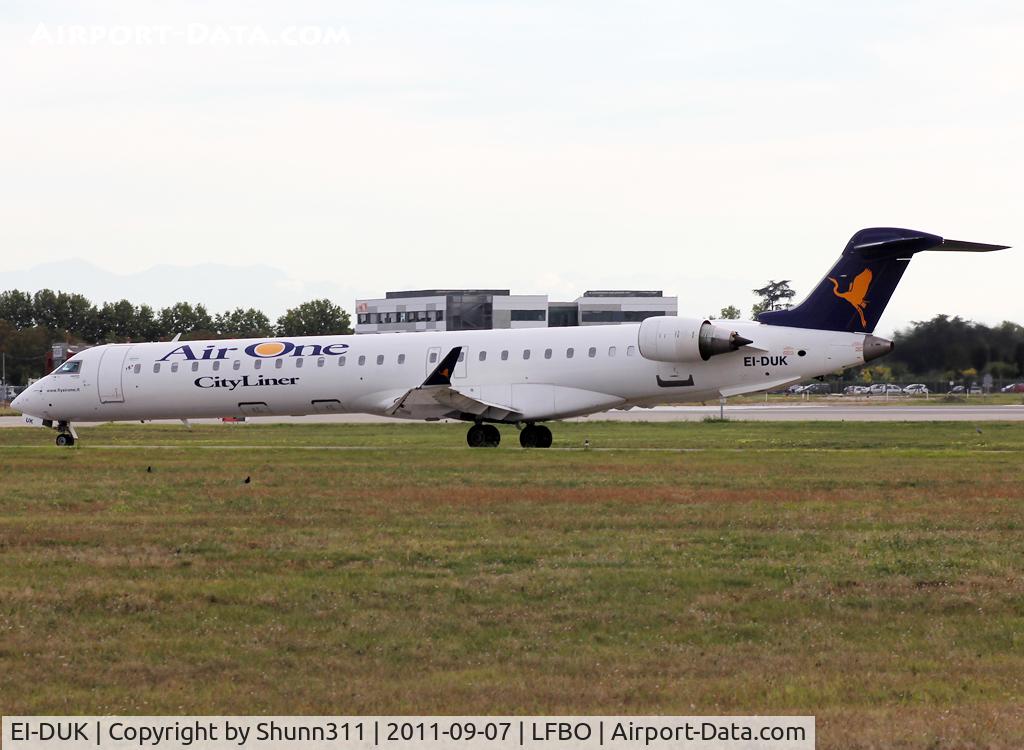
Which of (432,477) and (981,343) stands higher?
(981,343)

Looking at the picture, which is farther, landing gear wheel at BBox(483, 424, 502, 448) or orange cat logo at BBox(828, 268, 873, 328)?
landing gear wheel at BBox(483, 424, 502, 448)

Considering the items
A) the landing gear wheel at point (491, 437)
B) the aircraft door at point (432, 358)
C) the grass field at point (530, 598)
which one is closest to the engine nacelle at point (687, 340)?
the landing gear wheel at point (491, 437)

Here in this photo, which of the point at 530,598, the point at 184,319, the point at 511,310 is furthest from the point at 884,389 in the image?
the point at 530,598

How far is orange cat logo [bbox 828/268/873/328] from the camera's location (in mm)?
30188

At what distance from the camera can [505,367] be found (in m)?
32.8

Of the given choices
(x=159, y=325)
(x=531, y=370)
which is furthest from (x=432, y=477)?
(x=159, y=325)

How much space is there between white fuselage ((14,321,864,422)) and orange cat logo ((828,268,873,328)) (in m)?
0.67

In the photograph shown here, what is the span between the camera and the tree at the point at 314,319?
4562 inches

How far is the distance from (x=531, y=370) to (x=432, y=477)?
393 inches

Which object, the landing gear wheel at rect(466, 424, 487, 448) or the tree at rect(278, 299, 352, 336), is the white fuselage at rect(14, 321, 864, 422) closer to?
the landing gear wheel at rect(466, 424, 487, 448)

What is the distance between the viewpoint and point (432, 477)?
22906 mm

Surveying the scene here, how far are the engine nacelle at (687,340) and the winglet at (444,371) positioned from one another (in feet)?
15.2

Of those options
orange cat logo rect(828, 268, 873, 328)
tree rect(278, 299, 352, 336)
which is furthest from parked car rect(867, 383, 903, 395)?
orange cat logo rect(828, 268, 873, 328)

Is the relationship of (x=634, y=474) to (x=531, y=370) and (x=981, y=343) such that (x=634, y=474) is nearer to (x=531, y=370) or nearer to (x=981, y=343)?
(x=531, y=370)
